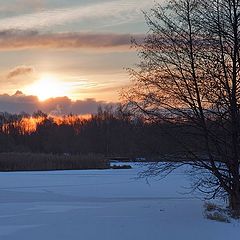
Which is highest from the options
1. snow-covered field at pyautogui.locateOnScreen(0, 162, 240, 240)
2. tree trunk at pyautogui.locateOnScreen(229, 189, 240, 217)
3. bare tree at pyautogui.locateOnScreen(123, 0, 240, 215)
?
bare tree at pyautogui.locateOnScreen(123, 0, 240, 215)

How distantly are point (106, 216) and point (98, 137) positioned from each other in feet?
312

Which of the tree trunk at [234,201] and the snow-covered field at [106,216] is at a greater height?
the tree trunk at [234,201]

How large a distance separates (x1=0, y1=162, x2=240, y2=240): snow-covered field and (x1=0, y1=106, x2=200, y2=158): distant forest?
216 centimetres

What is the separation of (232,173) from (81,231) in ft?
21.0

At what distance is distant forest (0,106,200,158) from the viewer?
60.2 feet

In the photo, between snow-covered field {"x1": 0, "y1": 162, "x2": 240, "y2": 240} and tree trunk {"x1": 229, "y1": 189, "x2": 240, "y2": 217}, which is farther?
tree trunk {"x1": 229, "y1": 189, "x2": 240, "y2": 217}

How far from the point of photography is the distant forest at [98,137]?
18.3 metres

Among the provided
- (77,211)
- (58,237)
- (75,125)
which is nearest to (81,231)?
(58,237)

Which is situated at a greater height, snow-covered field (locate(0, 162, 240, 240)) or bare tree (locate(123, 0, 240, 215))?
bare tree (locate(123, 0, 240, 215))

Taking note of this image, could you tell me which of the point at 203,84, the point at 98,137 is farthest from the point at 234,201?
the point at 98,137

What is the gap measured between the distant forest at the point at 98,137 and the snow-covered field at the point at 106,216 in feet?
7.07

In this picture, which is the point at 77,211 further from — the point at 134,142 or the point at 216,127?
A: the point at 216,127

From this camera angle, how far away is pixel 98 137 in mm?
111812

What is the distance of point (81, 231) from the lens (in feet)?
45.0
